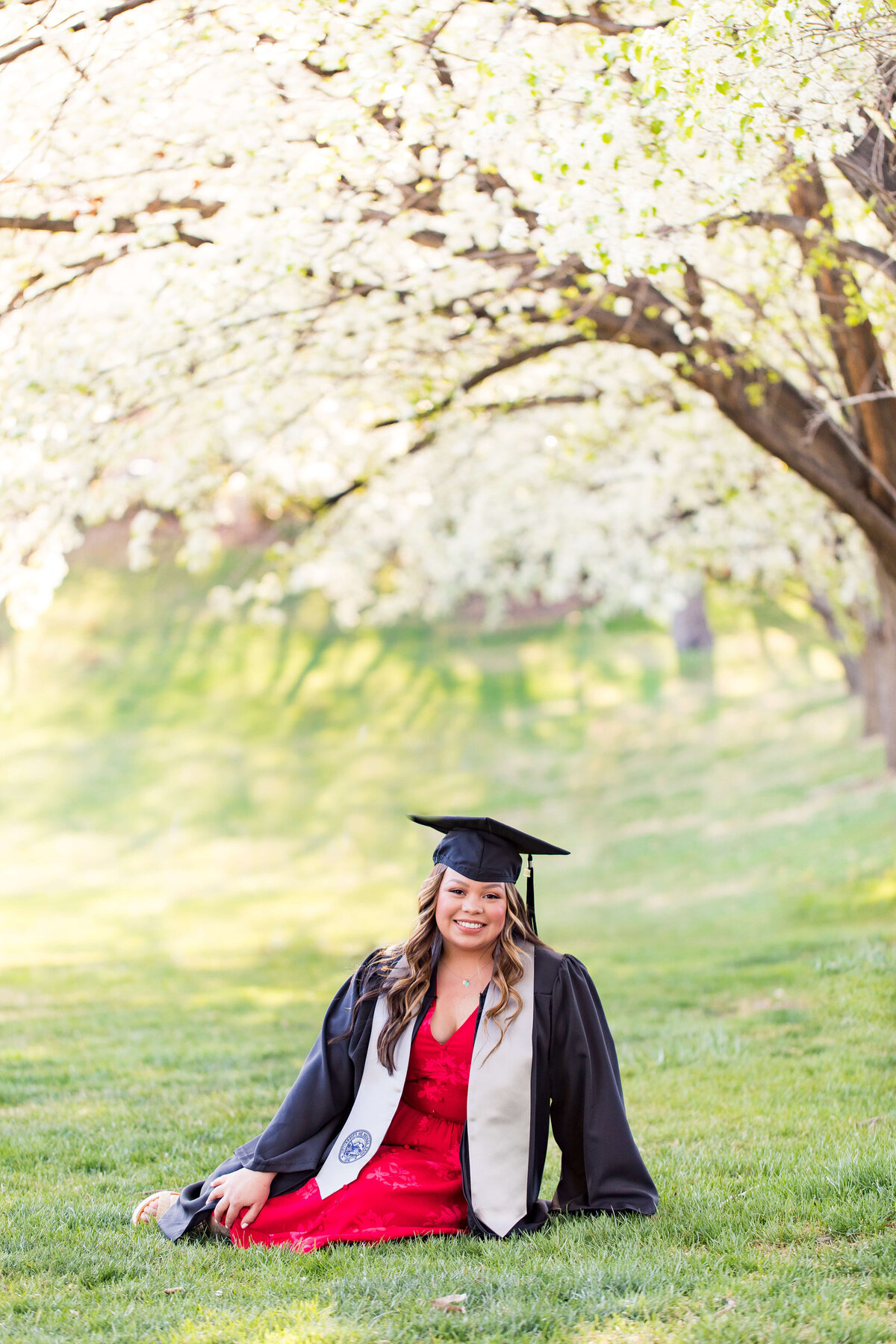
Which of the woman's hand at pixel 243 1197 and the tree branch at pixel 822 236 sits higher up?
the tree branch at pixel 822 236

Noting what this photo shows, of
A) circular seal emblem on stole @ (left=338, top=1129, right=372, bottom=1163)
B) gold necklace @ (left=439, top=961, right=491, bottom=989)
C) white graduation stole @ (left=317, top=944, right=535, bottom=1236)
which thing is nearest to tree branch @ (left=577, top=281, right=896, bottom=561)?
gold necklace @ (left=439, top=961, right=491, bottom=989)

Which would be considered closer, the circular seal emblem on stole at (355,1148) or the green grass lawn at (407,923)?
A: the green grass lawn at (407,923)

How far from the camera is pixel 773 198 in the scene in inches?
306

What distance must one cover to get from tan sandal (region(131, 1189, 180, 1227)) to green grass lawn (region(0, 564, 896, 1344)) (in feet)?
0.32

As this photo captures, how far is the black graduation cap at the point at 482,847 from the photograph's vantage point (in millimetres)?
4207

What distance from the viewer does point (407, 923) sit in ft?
44.0

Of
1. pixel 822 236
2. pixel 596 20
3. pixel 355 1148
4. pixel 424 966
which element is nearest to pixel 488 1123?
pixel 355 1148

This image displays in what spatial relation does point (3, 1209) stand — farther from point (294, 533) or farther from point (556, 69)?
point (294, 533)

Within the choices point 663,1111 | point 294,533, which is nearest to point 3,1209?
point 663,1111

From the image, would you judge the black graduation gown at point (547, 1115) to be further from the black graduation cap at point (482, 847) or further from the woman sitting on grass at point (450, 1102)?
the black graduation cap at point (482, 847)

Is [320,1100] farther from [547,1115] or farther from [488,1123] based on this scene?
[547,1115]

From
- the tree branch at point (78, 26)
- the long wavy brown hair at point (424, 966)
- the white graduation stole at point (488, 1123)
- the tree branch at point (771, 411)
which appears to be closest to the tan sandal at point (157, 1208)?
the white graduation stole at point (488, 1123)

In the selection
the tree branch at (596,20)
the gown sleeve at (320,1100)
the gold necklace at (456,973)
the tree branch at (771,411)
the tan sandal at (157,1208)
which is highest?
the tree branch at (596,20)

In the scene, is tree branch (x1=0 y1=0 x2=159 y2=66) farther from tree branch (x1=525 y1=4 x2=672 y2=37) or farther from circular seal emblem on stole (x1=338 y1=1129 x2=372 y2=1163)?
circular seal emblem on stole (x1=338 y1=1129 x2=372 y2=1163)
